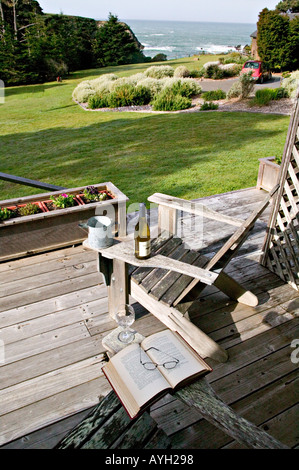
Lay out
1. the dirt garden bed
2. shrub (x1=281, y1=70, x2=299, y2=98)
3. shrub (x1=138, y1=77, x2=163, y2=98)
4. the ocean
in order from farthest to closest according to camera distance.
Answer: the ocean
shrub (x1=138, y1=77, x2=163, y2=98)
shrub (x1=281, y1=70, x2=299, y2=98)
the dirt garden bed

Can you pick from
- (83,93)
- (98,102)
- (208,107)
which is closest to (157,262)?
(208,107)

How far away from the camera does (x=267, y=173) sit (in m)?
5.62

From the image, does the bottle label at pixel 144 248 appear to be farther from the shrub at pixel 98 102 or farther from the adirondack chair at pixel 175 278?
the shrub at pixel 98 102

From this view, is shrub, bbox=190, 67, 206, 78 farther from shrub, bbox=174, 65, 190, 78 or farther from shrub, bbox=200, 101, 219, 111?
shrub, bbox=200, 101, 219, 111

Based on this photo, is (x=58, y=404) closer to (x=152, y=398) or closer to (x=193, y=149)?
(x=152, y=398)

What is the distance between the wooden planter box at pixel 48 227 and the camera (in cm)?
384

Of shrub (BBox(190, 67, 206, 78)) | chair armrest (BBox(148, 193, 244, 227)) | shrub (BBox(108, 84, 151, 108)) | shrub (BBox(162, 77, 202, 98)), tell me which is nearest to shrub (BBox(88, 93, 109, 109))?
shrub (BBox(108, 84, 151, 108))

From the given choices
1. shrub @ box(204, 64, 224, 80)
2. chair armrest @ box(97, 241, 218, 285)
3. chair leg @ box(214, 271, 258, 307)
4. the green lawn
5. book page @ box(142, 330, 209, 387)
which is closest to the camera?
book page @ box(142, 330, 209, 387)

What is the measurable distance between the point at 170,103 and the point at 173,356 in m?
11.9

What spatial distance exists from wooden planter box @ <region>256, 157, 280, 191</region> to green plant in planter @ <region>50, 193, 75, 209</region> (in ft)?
10.1

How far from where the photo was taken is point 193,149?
26.9 feet

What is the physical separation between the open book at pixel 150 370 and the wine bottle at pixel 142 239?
2.25 feet

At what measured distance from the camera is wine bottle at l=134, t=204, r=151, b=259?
2.45 meters

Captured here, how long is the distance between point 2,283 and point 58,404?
1.67 meters
